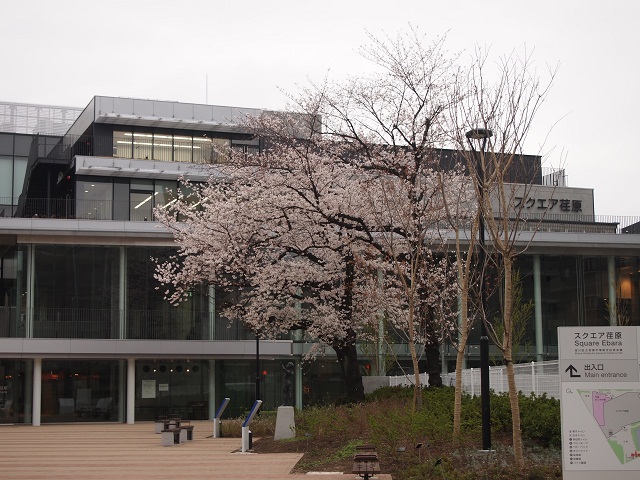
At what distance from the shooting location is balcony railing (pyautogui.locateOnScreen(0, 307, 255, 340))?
4169cm

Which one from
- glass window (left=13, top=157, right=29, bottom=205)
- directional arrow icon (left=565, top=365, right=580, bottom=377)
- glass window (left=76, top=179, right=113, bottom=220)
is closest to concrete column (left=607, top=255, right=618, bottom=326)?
glass window (left=76, top=179, right=113, bottom=220)

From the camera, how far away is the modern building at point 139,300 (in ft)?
138

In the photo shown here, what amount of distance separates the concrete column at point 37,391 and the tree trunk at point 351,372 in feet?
54.6

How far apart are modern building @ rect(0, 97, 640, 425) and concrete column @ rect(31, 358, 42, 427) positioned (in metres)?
0.05

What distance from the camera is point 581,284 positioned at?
4678 centimetres

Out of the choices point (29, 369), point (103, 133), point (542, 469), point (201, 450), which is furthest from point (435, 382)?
point (103, 133)

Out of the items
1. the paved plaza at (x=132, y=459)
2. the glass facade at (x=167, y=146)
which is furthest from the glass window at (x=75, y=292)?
the paved plaza at (x=132, y=459)

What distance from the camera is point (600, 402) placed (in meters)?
13.4

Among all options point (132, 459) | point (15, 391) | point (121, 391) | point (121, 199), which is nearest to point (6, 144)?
point (121, 199)

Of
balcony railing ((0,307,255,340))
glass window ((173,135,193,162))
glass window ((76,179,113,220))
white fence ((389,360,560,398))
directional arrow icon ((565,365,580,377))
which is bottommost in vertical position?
white fence ((389,360,560,398))

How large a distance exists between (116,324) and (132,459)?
71.0 feet

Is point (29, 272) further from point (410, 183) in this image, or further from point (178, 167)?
point (410, 183)

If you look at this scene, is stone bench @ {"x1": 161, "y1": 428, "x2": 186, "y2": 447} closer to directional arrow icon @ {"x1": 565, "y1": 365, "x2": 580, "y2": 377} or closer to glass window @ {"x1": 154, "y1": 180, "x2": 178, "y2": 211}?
directional arrow icon @ {"x1": 565, "y1": 365, "x2": 580, "y2": 377}

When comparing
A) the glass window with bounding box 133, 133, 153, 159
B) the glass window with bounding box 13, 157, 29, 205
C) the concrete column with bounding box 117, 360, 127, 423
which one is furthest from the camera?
the glass window with bounding box 13, 157, 29, 205
